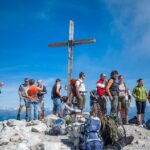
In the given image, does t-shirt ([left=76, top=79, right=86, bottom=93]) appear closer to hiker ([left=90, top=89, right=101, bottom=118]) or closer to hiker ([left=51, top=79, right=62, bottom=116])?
hiker ([left=90, top=89, right=101, bottom=118])

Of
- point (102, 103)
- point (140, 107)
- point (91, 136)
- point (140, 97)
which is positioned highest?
point (140, 97)

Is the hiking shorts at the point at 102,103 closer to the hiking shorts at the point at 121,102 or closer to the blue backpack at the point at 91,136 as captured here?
the hiking shorts at the point at 121,102

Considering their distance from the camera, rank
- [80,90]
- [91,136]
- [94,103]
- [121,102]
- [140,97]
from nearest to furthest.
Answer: [91,136]
[94,103]
[80,90]
[140,97]
[121,102]

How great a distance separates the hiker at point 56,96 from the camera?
683 inches

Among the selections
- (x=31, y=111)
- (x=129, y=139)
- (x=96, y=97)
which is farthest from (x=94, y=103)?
(x=129, y=139)

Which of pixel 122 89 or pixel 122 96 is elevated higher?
pixel 122 89

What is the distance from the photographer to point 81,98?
55.1ft

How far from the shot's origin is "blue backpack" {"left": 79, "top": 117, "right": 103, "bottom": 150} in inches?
468

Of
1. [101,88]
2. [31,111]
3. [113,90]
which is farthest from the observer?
[31,111]

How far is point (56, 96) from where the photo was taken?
17391 mm

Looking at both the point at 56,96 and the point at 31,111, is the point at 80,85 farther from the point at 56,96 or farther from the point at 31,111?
the point at 31,111

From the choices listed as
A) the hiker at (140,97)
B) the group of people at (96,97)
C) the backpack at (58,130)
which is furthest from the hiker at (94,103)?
the backpack at (58,130)

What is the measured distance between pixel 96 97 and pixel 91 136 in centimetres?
477

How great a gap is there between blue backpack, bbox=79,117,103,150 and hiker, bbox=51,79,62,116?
5.17 m
